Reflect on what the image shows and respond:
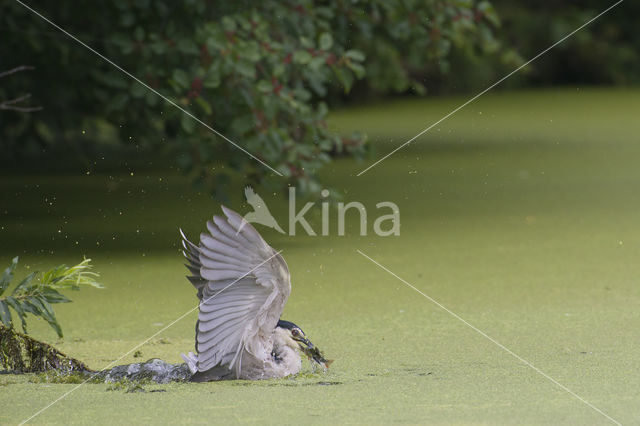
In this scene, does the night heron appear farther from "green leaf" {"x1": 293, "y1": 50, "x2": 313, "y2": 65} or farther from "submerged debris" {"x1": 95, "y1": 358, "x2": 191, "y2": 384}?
"green leaf" {"x1": 293, "y1": 50, "x2": 313, "y2": 65}

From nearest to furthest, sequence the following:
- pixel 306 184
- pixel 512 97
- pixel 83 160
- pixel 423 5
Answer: pixel 306 184 → pixel 423 5 → pixel 83 160 → pixel 512 97

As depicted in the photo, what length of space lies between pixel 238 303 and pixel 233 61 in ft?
5.17

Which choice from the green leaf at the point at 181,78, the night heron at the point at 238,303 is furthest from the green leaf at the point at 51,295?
the green leaf at the point at 181,78

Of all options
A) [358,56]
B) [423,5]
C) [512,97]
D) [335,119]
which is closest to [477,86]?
[512,97]

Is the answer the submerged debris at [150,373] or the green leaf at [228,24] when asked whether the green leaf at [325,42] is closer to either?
the green leaf at [228,24]

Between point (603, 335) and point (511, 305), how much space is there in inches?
16.2

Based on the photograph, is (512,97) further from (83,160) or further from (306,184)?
(306,184)

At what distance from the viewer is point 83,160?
6.43 metres

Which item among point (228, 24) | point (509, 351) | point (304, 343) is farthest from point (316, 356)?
point (228, 24)

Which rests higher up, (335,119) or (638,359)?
(335,119)

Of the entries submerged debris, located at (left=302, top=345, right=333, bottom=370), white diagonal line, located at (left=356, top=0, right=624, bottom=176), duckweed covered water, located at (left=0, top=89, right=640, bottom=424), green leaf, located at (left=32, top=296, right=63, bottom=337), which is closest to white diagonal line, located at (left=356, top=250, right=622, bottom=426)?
duckweed covered water, located at (left=0, top=89, right=640, bottom=424)

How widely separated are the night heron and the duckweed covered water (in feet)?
0.13

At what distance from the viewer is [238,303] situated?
83.9 inches

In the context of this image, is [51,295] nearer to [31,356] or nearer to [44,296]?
[44,296]
